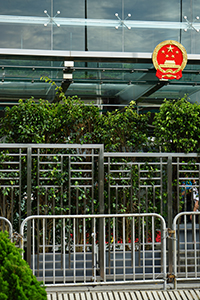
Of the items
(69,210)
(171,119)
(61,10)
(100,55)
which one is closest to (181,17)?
(100,55)

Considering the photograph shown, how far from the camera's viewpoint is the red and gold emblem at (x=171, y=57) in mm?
10500

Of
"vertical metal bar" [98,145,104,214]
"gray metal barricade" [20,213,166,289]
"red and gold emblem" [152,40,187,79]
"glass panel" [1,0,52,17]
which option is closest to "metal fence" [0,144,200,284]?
"vertical metal bar" [98,145,104,214]

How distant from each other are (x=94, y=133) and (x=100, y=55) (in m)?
4.45

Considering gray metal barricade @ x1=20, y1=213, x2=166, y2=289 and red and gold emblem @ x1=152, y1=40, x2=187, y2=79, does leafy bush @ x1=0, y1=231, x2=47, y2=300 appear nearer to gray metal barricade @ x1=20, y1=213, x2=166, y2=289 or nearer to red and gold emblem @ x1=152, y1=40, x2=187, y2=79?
gray metal barricade @ x1=20, y1=213, x2=166, y2=289

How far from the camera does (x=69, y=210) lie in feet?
19.1

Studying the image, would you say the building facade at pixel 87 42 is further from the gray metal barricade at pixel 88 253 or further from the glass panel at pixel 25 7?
the gray metal barricade at pixel 88 253

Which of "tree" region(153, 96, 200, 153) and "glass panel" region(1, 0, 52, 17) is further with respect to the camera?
"glass panel" region(1, 0, 52, 17)

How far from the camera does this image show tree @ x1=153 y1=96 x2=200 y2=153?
6.29 meters

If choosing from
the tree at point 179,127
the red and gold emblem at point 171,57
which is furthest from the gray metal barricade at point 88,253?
the red and gold emblem at point 171,57

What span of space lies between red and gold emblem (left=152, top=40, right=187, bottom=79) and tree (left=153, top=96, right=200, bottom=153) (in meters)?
4.27

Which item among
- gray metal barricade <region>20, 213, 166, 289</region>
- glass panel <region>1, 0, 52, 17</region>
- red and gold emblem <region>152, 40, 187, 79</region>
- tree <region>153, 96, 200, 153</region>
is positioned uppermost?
glass panel <region>1, 0, 52, 17</region>

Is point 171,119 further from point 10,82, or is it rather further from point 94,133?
point 10,82

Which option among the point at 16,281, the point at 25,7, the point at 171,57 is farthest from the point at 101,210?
the point at 25,7

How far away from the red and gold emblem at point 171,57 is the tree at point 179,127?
14.0ft
